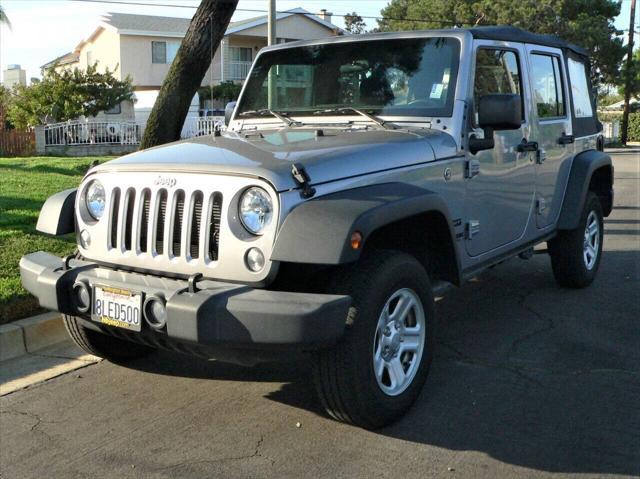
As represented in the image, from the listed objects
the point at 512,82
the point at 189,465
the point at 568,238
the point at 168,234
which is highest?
the point at 512,82

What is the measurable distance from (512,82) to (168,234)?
2.95 meters

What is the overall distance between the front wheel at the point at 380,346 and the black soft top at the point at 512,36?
6.47 ft

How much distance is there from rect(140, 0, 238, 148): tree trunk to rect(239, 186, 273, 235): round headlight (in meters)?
5.72

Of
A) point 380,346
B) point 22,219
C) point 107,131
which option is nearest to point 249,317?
point 380,346

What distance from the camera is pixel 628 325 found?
6012mm

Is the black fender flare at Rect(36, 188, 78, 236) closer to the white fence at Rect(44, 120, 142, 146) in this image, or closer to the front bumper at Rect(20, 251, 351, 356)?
the front bumper at Rect(20, 251, 351, 356)

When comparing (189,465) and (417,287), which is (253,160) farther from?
(189,465)

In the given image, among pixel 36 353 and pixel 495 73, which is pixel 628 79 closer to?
pixel 495 73

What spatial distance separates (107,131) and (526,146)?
2078 centimetres

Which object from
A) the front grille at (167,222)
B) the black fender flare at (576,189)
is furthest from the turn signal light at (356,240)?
the black fender flare at (576,189)

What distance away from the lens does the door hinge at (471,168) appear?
194 inches

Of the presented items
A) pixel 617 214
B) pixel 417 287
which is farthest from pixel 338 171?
pixel 617 214

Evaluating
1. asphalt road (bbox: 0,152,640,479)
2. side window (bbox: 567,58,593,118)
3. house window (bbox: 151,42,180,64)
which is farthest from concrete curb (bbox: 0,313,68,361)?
house window (bbox: 151,42,180,64)

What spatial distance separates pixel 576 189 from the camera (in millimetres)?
6543
